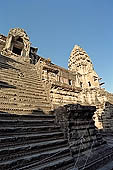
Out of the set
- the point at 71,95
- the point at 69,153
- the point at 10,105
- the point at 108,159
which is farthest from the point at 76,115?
the point at 71,95

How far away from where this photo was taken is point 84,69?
26000 mm

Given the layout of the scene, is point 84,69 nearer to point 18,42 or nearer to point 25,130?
point 18,42

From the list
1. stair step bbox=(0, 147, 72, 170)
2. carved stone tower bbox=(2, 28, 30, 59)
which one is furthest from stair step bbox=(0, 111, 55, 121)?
carved stone tower bbox=(2, 28, 30, 59)

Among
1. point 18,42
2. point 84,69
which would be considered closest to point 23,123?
point 18,42

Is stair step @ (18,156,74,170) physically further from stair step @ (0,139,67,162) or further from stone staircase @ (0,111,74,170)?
stair step @ (0,139,67,162)

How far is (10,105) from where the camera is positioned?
15.5 ft

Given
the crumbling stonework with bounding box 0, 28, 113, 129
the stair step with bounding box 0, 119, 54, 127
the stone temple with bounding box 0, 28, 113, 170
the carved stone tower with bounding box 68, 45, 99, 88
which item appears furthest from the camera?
the carved stone tower with bounding box 68, 45, 99, 88

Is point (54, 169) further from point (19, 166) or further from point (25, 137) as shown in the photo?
point (25, 137)

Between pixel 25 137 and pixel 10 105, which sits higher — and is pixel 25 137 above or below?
below

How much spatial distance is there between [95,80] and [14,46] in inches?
702

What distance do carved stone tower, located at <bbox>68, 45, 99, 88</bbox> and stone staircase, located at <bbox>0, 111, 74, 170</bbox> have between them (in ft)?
52.8

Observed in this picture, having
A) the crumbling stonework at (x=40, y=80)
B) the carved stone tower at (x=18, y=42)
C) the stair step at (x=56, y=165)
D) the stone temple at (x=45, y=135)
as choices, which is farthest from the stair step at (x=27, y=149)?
the carved stone tower at (x=18, y=42)

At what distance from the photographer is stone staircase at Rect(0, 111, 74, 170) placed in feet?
8.20

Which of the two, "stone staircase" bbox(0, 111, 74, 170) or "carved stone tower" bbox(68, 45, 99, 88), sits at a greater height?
"carved stone tower" bbox(68, 45, 99, 88)
